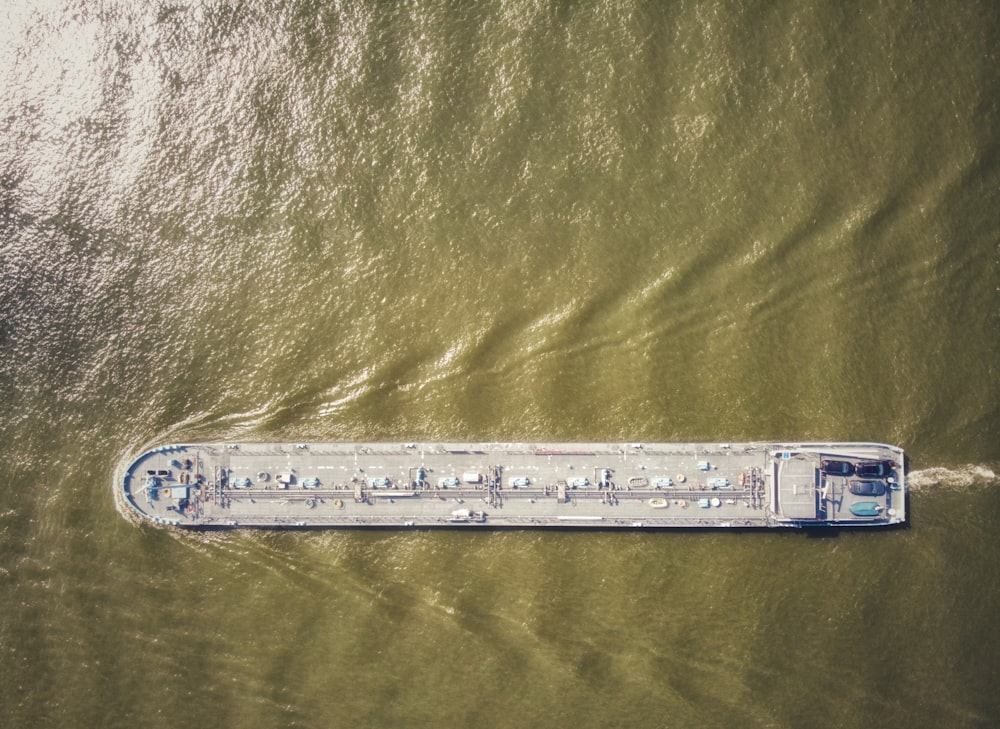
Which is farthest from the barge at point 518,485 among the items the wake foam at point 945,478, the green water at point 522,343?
the wake foam at point 945,478

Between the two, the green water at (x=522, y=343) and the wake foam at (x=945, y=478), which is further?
the wake foam at (x=945, y=478)

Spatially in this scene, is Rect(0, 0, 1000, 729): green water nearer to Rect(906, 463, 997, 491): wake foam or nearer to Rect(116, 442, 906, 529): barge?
Rect(906, 463, 997, 491): wake foam

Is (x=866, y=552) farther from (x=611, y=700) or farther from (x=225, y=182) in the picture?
(x=225, y=182)

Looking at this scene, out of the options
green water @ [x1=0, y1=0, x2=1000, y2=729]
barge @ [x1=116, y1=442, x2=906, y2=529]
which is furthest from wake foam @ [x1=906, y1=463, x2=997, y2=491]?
barge @ [x1=116, y1=442, x2=906, y2=529]

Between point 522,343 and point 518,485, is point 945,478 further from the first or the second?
point 522,343

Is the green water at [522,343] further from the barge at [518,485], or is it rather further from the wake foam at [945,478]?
the barge at [518,485]

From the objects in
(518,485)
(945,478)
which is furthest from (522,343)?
(945,478)

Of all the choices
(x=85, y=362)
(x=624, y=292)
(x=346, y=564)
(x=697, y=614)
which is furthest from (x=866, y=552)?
(x=85, y=362)

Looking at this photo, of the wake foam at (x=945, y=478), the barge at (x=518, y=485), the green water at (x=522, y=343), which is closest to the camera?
the green water at (x=522, y=343)
